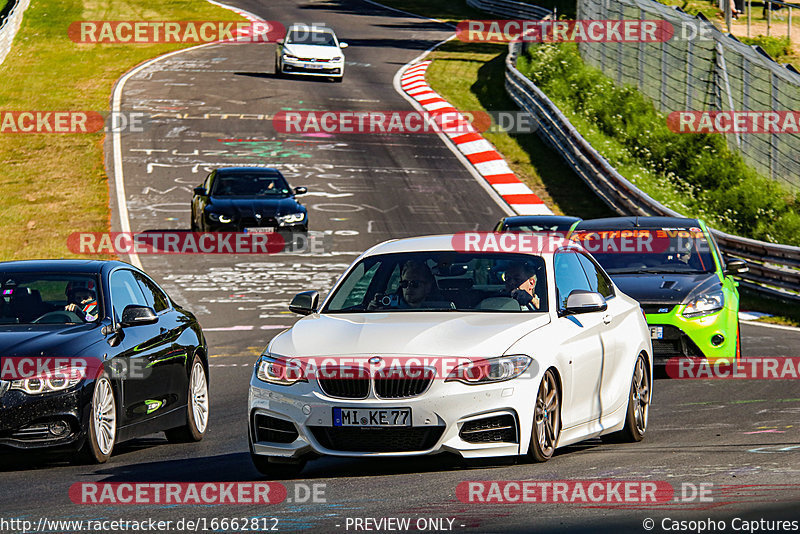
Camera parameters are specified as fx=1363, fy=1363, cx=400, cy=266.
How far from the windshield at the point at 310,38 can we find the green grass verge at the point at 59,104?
576 centimetres

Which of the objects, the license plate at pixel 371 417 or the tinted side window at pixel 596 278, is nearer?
the license plate at pixel 371 417

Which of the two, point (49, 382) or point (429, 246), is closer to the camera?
point (49, 382)

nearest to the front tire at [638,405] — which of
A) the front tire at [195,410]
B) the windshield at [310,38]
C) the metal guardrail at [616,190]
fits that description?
the front tire at [195,410]

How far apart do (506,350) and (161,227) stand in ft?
65.8

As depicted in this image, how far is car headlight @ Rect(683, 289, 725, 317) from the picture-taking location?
45.8 ft

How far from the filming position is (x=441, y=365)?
802 centimetres

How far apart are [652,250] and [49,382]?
8.23m

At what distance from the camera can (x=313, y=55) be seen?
43.6 metres

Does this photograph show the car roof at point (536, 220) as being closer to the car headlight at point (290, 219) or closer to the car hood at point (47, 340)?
the car headlight at point (290, 219)

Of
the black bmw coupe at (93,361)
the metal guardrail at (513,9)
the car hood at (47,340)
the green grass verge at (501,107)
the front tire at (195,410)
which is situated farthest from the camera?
the metal guardrail at (513,9)

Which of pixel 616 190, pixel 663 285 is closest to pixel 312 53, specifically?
pixel 616 190

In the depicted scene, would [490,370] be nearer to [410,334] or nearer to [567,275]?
[410,334]

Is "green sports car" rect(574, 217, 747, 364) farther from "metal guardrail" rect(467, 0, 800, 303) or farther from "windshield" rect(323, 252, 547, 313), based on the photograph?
"metal guardrail" rect(467, 0, 800, 303)

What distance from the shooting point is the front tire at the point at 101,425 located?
918 cm
